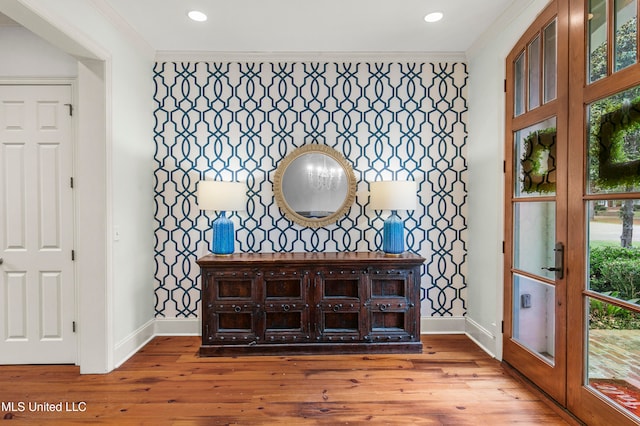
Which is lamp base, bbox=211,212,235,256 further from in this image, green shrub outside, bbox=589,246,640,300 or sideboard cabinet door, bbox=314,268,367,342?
green shrub outside, bbox=589,246,640,300

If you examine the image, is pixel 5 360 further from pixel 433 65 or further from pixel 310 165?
pixel 433 65

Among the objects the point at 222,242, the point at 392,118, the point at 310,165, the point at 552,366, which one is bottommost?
the point at 552,366

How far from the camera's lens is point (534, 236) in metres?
2.55

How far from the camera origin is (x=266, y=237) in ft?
11.6

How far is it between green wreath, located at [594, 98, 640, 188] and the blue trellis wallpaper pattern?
164cm

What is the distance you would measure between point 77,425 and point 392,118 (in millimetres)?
3489

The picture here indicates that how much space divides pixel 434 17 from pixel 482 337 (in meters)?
2.85

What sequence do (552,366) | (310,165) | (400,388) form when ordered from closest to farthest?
(552,366)
(400,388)
(310,165)

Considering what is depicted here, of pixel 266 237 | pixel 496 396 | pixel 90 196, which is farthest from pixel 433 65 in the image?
pixel 90 196

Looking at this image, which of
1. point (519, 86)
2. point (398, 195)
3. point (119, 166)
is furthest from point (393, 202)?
point (119, 166)

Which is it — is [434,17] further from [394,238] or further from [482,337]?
[482,337]

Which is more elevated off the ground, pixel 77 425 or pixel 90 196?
pixel 90 196

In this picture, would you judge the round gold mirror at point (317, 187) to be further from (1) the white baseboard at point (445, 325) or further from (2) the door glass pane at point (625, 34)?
(2) the door glass pane at point (625, 34)

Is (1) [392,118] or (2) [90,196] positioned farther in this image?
(1) [392,118]
